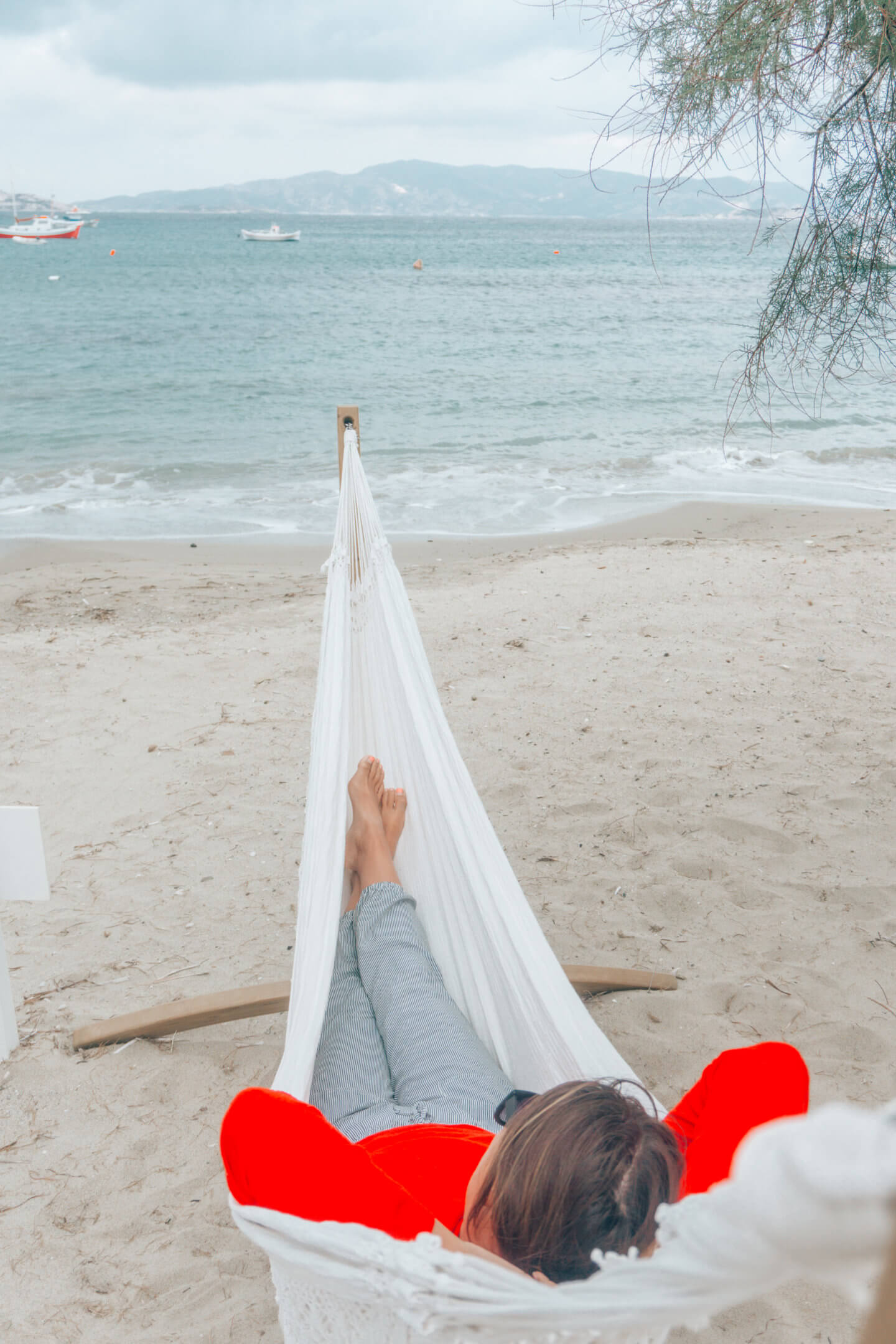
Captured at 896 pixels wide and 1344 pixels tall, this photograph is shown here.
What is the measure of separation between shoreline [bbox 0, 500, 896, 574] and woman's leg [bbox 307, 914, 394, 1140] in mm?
3439

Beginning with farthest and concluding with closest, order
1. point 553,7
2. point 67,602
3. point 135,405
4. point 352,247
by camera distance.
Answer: point 352,247 → point 135,405 → point 67,602 → point 553,7

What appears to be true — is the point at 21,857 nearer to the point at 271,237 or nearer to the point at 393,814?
the point at 393,814

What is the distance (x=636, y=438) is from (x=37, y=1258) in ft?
24.0

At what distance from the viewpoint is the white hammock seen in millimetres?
319

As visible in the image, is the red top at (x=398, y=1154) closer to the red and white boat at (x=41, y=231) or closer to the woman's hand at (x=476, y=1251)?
the woman's hand at (x=476, y=1251)

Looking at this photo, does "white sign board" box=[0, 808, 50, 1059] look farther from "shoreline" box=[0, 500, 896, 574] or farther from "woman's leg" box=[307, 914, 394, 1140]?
"shoreline" box=[0, 500, 896, 574]

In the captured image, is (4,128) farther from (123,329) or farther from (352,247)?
(123,329)

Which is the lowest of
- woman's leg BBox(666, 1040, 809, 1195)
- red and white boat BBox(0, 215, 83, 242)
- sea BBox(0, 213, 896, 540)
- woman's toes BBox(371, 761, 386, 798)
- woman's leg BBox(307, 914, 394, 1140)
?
woman's leg BBox(307, 914, 394, 1140)

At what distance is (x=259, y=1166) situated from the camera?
0.71 meters

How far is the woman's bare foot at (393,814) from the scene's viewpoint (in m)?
1.57

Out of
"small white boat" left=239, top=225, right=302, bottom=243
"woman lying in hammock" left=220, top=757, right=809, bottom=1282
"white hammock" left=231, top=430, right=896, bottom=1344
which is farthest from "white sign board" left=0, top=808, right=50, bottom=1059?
"small white boat" left=239, top=225, right=302, bottom=243

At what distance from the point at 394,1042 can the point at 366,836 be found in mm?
399

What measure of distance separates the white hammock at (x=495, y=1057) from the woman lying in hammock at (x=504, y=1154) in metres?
0.06

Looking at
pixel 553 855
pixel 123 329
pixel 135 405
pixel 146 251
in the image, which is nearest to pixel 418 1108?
pixel 553 855
